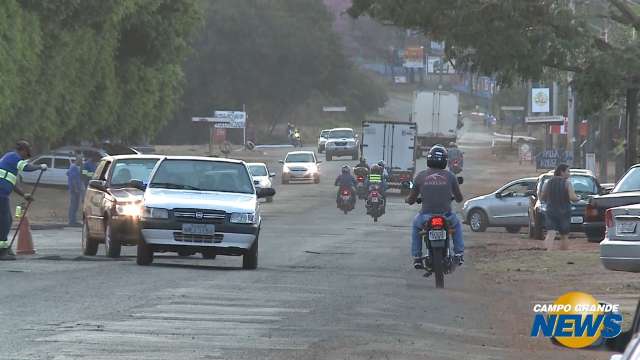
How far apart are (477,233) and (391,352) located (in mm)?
28637

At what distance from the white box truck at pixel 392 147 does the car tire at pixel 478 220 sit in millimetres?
18897

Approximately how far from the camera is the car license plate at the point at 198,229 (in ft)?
67.2

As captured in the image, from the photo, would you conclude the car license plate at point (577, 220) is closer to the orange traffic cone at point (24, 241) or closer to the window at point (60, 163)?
the orange traffic cone at point (24, 241)

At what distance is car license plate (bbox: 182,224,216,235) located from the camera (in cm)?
2047

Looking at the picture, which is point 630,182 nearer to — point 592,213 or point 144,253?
point 592,213

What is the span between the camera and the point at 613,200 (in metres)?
23.7

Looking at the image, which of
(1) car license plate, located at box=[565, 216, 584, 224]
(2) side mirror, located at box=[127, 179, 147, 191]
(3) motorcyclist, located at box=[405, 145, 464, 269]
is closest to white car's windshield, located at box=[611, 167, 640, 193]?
(3) motorcyclist, located at box=[405, 145, 464, 269]

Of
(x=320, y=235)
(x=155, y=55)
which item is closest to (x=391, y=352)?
(x=320, y=235)

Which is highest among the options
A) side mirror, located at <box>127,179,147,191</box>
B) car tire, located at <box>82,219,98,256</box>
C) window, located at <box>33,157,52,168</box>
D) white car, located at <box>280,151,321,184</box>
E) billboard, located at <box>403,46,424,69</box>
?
billboard, located at <box>403,46,424,69</box>

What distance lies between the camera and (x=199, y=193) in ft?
70.4

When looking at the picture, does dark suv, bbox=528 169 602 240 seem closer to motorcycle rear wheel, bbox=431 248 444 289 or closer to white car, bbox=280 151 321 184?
motorcycle rear wheel, bbox=431 248 444 289

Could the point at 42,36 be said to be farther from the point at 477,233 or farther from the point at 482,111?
the point at 482,111

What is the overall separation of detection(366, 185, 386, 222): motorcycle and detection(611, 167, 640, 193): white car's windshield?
1851 cm

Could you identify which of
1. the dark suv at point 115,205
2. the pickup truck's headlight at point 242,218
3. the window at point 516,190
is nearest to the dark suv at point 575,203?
the window at point 516,190
